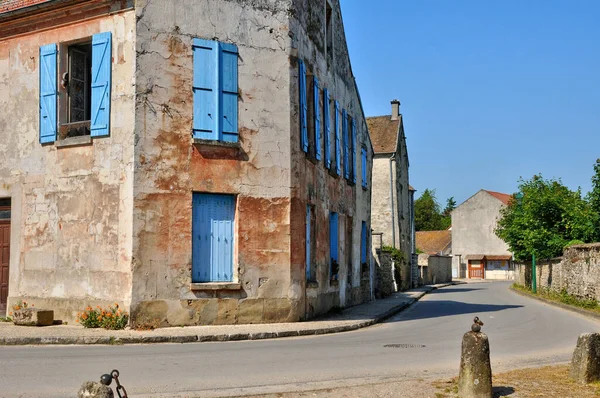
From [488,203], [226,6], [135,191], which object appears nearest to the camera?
[135,191]

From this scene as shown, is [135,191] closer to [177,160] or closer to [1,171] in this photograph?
[177,160]

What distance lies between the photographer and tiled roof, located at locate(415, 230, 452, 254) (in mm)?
83500

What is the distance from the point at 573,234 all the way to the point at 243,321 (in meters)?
20.2

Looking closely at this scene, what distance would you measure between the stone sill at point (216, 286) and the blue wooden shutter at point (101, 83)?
3778mm

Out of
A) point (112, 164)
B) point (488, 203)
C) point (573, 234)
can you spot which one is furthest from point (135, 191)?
point (488, 203)

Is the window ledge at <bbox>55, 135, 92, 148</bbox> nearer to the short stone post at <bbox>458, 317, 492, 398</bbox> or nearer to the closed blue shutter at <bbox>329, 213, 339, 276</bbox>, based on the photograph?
the closed blue shutter at <bbox>329, 213, 339, 276</bbox>

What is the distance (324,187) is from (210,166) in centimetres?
466

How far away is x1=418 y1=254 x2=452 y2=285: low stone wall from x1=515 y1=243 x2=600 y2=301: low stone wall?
19.0m

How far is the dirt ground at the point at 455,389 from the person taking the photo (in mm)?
7344

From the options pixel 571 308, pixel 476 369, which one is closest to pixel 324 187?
pixel 571 308

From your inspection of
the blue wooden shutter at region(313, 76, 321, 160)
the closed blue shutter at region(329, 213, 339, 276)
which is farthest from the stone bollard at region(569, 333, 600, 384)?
the closed blue shutter at region(329, 213, 339, 276)

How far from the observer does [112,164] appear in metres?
14.7

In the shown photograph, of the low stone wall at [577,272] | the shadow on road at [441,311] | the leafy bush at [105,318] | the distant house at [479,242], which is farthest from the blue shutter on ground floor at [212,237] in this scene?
the distant house at [479,242]

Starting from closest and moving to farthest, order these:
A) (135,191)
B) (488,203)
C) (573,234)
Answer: (135,191), (573,234), (488,203)
